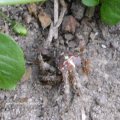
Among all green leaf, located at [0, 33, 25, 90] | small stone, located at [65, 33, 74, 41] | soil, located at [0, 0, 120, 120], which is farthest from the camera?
small stone, located at [65, 33, 74, 41]

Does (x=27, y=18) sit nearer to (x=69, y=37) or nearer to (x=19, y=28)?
(x=19, y=28)

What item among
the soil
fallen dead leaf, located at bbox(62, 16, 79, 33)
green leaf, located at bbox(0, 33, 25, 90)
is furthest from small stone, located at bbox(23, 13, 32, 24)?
green leaf, located at bbox(0, 33, 25, 90)

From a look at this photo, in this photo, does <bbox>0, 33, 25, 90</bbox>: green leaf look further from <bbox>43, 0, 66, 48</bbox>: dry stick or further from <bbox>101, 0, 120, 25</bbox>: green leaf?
<bbox>101, 0, 120, 25</bbox>: green leaf

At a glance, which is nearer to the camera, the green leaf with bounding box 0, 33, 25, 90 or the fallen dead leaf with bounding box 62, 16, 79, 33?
the green leaf with bounding box 0, 33, 25, 90

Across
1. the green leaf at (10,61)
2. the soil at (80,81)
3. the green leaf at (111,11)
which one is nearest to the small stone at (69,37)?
the soil at (80,81)

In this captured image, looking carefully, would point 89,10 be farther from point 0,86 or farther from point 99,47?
point 0,86

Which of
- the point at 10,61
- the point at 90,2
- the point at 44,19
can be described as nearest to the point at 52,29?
the point at 44,19

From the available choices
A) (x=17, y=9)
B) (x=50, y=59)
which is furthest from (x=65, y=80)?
(x=17, y=9)
